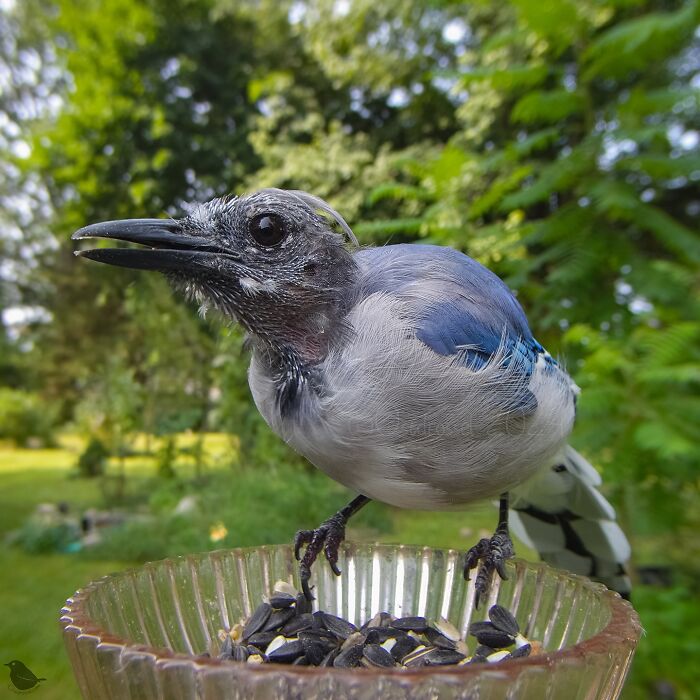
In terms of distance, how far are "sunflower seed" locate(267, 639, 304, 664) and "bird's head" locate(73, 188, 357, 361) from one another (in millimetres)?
372

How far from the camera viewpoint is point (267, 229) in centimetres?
88

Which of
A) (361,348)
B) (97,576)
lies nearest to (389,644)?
(361,348)

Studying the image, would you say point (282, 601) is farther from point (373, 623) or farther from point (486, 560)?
point (486, 560)

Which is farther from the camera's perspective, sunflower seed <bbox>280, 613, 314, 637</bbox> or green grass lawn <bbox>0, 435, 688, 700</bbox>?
green grass lawn <bbox>0, 435, 688, 700</bbox>

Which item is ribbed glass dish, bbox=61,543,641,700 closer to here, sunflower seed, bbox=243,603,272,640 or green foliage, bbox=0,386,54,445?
sunflower seed, bbox=243,603,272,640

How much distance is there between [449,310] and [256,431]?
2.73 meters

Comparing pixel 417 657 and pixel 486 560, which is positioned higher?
pixel 486 560

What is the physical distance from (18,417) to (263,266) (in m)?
7.91

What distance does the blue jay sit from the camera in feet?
2.76

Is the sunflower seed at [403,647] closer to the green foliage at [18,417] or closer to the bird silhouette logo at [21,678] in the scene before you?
the bird silhouette logo at [21,678]

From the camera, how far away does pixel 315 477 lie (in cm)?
306

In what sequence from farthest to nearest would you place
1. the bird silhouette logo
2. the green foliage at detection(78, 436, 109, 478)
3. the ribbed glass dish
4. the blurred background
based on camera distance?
the green foliage at detection(78, 436, 109, 478) → the blurred background → the bird silhouette logo → the ribbed glass dish

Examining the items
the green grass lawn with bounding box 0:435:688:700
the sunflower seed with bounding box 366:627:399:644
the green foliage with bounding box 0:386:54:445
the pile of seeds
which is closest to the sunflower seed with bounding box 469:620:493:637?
the pile of seeds

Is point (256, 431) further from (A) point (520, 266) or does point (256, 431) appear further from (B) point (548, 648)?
(B) point (548, 648)
